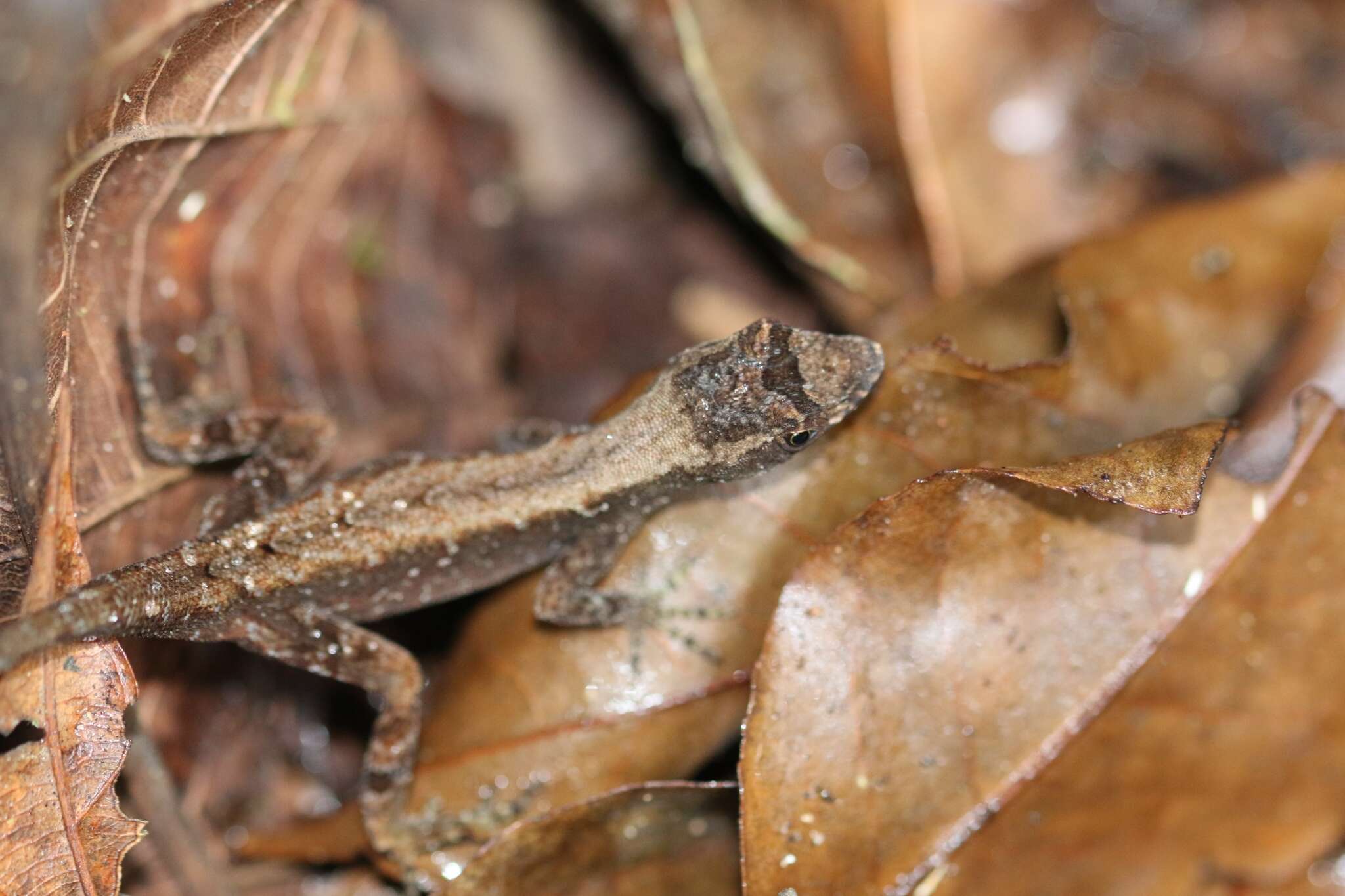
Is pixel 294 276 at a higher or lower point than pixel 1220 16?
higher

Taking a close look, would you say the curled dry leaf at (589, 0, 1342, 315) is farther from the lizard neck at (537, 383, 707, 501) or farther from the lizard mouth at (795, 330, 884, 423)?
the lizard neck at (537, 383, 707, 501)

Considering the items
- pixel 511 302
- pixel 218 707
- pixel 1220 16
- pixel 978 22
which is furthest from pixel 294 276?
pixel 1220 16

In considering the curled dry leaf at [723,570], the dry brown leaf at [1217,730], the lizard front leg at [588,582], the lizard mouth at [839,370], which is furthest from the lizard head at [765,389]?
the dry brown leaf at [1217,730]

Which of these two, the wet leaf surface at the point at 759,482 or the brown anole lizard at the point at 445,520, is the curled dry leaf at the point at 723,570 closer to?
the wet leaf surface at the point at 759,482

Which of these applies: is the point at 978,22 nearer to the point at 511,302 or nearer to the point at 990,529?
the point at 511,302

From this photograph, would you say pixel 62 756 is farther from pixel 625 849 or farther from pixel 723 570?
pixel 723 570

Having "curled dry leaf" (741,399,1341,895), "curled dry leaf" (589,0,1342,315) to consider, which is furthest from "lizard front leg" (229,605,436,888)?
"curled dry leaf" (589,0,1342,315)
